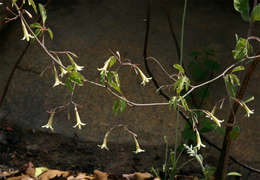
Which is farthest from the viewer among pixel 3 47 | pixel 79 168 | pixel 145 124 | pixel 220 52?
pixel 3 47

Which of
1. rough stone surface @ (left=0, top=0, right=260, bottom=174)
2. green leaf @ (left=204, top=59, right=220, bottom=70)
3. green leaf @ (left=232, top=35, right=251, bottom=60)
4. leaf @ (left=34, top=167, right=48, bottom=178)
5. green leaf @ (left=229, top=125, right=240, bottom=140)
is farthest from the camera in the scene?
rough stone surface @ (left=0, top=0, right=260, bottom=174)

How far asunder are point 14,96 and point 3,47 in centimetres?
34

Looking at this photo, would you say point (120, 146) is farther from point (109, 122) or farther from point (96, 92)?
point (96, 92)

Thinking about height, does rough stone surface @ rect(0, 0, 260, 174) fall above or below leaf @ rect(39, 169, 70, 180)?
above

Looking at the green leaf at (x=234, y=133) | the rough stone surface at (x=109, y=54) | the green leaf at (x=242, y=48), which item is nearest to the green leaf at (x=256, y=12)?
the green leaf at (x=242, y=48)

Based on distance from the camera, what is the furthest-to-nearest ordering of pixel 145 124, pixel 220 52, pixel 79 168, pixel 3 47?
pixel 3 47, pixel 220 52, pixel 145 124, pixel 79 168

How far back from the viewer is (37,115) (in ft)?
7.43

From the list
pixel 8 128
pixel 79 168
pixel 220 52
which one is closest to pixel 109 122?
pixel 79 168

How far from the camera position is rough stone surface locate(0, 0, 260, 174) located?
2.19m

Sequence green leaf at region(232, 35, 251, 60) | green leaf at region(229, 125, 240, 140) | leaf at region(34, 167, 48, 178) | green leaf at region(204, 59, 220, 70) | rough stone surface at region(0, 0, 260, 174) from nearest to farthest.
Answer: green leaf at region(232, 35, 251, 60)
green leaf at region(229, 125, 240, 140)
leaf at region(34, 167, 48, 178)
green leaf at region(204, 59, 220, 70)
rough stone surface at region(0, 0, 260, 174)

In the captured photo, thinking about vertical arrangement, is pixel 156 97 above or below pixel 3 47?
below

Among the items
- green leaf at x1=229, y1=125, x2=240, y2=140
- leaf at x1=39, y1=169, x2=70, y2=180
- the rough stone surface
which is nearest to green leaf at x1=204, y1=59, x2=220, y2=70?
the rough stone surface

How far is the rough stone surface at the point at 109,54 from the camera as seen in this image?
2191 mm

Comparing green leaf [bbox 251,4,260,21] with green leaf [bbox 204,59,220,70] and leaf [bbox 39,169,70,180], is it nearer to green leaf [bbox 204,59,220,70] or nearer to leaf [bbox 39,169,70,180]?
green leaf [bbox 204,59,220,70]
